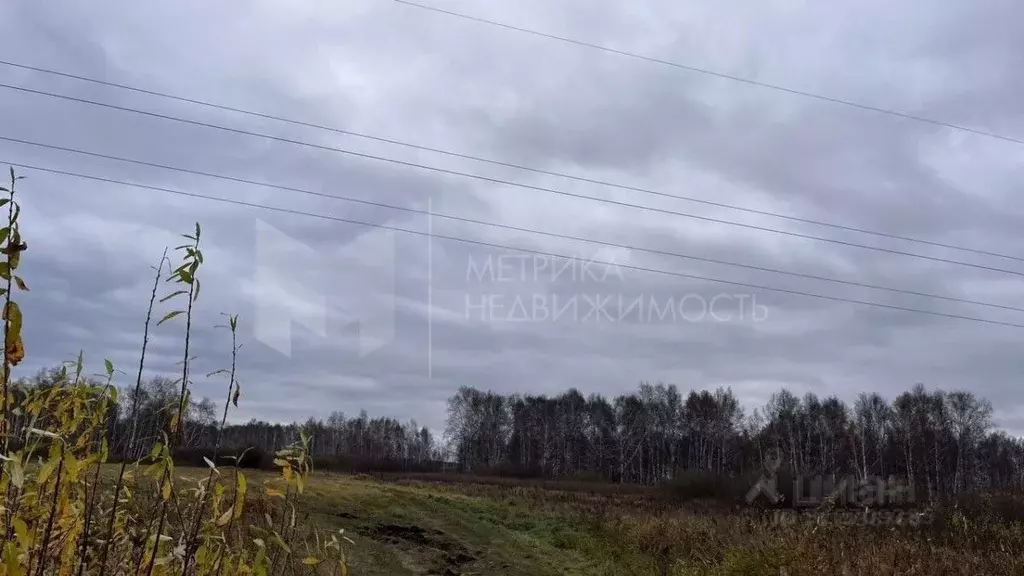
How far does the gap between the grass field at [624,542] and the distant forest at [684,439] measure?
27.0 m

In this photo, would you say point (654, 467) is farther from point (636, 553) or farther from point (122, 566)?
point (122, 566)

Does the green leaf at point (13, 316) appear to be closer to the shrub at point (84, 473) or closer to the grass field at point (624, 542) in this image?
the shrub at point (84, 473)

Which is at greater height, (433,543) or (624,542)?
(433,543)

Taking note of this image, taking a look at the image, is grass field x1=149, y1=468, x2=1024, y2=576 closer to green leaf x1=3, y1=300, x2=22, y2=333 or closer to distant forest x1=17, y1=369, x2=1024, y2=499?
green leaf x1=3, y1=300, x2=22, y2=333

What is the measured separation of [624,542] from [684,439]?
59.5m

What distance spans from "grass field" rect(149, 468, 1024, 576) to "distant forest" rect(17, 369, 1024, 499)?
2703cm

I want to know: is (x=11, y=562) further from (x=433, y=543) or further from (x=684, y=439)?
(x=684, y=439)

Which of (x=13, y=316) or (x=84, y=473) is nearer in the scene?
(x=13, y=316)

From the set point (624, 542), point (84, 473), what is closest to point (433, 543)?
point (624, 542)

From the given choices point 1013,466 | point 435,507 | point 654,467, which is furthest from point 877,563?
point 1013,466

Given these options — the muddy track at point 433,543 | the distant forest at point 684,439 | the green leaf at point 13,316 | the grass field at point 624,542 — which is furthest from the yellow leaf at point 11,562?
the distant forest at point 684,439

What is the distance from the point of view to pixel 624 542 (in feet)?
45.8

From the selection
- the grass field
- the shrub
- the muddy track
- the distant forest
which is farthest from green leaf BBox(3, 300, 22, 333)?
the distant forest

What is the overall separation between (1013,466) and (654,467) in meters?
38.1
